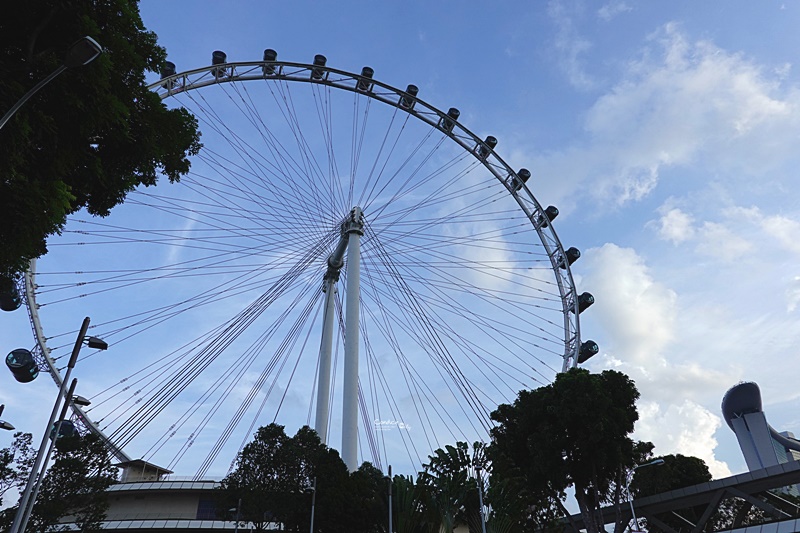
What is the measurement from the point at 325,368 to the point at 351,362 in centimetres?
512

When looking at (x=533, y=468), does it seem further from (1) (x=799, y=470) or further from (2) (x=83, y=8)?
(2) (x=83, y=8)

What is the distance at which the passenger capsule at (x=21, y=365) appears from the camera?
95.3 feet

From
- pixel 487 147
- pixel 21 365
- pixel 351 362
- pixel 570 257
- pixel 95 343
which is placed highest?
pixel 487 147

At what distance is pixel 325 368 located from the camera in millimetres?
39781

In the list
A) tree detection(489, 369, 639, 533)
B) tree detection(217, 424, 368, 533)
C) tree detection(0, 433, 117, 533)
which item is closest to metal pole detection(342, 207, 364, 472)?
tree detection(217, 424, 368, 533)

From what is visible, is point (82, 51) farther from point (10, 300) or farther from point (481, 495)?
point (481, 495)

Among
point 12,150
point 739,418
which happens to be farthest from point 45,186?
point 739,418

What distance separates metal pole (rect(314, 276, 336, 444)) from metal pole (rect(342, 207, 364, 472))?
9.62 ft

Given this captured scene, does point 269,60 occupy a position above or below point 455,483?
above

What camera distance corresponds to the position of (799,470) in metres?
34.1

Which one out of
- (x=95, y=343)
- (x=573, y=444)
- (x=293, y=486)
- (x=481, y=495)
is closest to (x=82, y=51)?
(x=95, y=343)

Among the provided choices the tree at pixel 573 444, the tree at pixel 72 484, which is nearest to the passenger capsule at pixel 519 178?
the tree at pixel 573 444

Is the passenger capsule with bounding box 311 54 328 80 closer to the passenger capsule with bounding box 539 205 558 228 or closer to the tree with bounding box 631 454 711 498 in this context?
the passenger capsule with bounding box 539 205 558 228

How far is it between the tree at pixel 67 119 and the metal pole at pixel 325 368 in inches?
965
